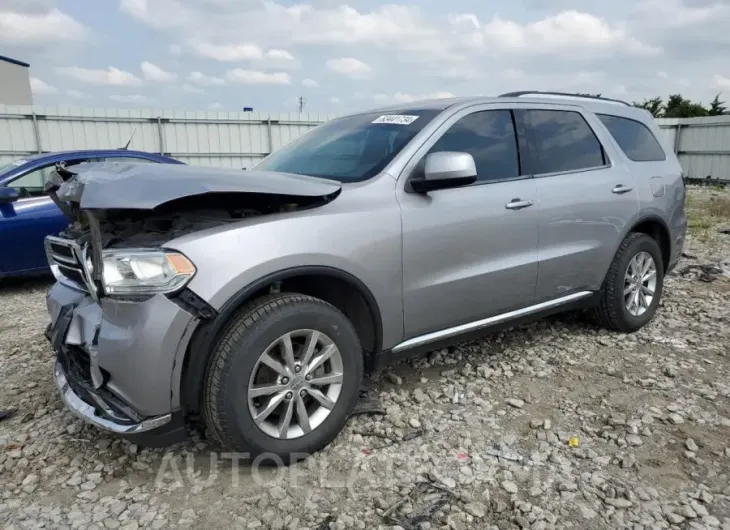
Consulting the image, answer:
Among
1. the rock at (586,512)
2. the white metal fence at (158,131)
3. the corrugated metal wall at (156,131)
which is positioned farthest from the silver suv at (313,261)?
the corrugated metal wall at (156,131)

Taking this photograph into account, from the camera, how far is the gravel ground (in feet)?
7.36

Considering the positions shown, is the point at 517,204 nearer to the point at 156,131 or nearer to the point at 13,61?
the point at 156,131

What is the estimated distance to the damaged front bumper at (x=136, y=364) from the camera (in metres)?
2.16

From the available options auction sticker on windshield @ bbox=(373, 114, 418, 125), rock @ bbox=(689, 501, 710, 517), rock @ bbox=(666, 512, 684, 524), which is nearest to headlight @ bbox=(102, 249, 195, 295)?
auction sticker on windshield @ bbox=(373, 114, 418, 125)

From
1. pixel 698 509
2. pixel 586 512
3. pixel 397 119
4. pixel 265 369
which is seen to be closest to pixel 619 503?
pixel 586 512

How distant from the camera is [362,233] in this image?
8.67 feet

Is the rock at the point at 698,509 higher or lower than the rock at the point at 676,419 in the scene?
higher

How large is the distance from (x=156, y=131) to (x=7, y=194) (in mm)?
8436

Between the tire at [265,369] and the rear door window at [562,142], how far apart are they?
5.98 feet

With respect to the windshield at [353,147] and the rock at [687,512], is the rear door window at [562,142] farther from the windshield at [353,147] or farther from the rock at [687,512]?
the rock at [687,512]

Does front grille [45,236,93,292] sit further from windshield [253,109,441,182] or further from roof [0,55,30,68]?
roof [0,55,30,68]

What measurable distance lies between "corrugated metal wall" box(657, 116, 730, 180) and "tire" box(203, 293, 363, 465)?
18.2m

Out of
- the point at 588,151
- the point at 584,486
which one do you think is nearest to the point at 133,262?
the point at 584,486

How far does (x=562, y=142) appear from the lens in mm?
3715
